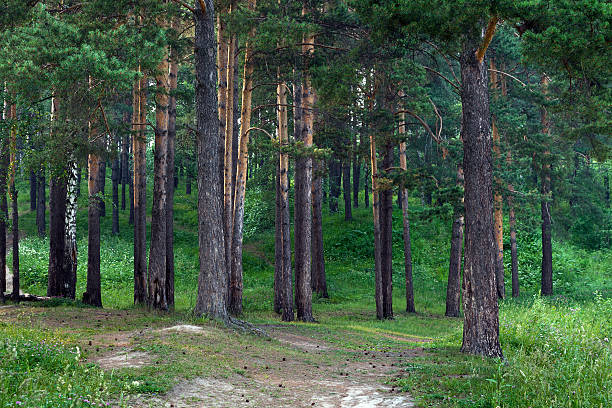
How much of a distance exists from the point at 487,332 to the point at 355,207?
34.3 m

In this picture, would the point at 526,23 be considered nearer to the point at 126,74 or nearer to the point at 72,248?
the point at 126,74

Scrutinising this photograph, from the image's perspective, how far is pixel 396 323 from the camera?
19.9 meters

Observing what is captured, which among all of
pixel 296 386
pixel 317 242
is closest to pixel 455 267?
pixel 317 242

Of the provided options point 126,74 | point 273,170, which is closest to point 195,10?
point 126,74

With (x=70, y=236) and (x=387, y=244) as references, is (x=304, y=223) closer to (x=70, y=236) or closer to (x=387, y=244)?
(x=387, y=244)

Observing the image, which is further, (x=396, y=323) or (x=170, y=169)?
(x=396, y=323)

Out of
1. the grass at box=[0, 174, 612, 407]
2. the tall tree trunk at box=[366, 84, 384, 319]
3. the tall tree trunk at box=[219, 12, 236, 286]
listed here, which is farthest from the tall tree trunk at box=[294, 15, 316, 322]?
the tall tree trunk at box=[366, 84, 384, 319]

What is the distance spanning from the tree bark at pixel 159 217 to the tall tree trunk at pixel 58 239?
312cm

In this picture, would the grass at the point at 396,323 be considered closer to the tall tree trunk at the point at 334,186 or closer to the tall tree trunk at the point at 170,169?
the tall tree trunk at the point at 170,169

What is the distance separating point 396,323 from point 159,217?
9.16 metres

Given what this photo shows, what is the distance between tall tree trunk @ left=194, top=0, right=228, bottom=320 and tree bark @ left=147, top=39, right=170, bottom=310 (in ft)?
11.0

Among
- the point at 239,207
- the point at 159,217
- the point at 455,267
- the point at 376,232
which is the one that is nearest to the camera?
the point at 159,217

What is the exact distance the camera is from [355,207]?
44.9 metres

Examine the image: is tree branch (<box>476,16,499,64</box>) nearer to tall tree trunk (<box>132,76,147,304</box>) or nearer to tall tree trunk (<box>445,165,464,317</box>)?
Answer: tall tree trunk (<box>132,76,147,304</box>)
